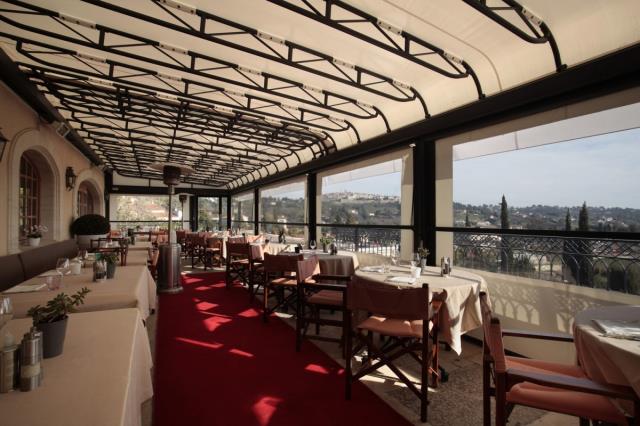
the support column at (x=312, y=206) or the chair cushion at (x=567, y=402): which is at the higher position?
the support column at (x=312, y=206)

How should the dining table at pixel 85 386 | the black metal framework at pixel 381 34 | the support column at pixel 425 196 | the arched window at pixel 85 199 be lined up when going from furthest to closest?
the arched window at pixel 85 199 < the support column at pixel 425 196 < the black metal framework at pixel 381 34 < the dining table at pixel 85 386

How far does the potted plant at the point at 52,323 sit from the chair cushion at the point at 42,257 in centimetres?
361

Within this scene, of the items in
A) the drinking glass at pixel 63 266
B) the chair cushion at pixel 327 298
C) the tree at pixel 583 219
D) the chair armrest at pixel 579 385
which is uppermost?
the tree at pixel 583 219

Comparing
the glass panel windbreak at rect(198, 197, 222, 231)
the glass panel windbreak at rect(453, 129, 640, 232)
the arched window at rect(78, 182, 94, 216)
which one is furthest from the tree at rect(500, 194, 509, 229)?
the glass panel windbreak at rect(198, 197, 222, 231)

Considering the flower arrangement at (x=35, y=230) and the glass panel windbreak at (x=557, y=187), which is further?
the flower arrangement at (x=35, y=230)

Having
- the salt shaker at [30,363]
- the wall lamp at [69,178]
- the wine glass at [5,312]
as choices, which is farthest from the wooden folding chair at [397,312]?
the wall lamp at [69,178]

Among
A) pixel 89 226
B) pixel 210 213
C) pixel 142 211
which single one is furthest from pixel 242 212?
pixel 89 226

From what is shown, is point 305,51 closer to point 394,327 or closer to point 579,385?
point 394,327

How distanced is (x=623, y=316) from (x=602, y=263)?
1521 millimetres

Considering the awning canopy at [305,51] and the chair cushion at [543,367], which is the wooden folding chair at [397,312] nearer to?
the chair cushion at [543,367]

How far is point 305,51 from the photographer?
3.47 meters

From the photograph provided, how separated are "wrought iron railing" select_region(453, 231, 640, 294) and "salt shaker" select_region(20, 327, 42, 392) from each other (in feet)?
12.5

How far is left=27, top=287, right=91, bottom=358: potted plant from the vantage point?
1.19 m

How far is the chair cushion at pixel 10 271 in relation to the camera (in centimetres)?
331
